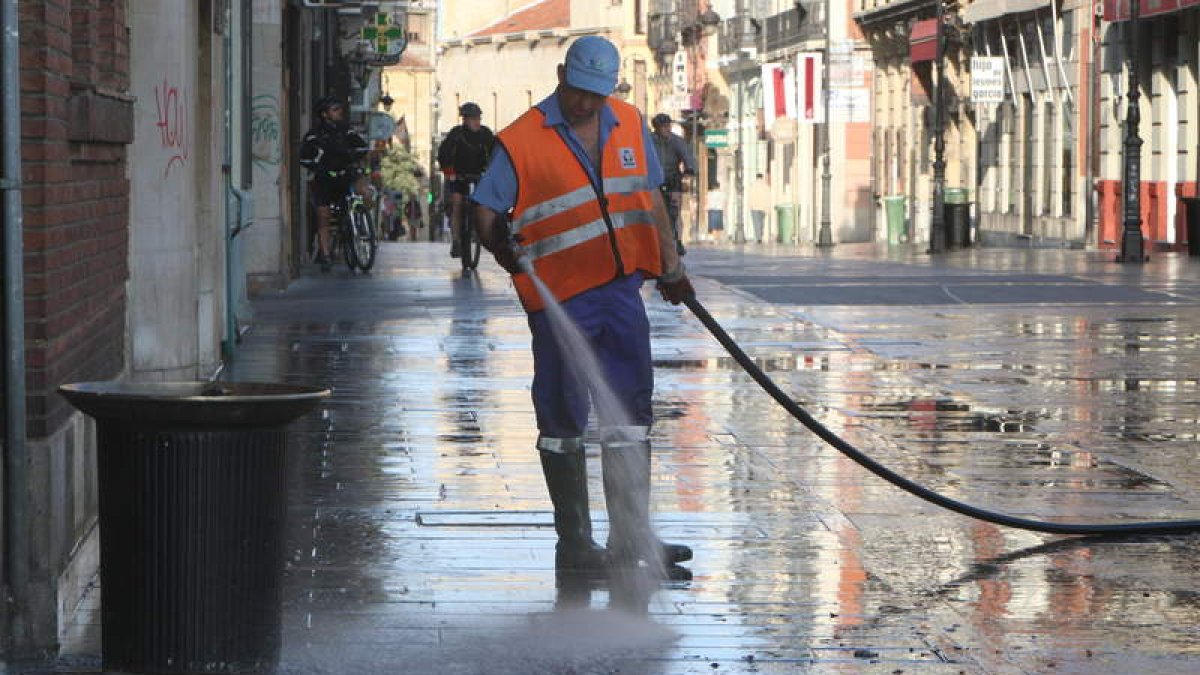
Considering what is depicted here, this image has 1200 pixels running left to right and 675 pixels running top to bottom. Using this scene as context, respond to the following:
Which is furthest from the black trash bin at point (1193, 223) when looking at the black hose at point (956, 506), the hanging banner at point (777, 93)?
the hanging banner at point (777, 93)

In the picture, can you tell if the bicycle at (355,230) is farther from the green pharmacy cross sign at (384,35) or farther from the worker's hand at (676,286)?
the worker's hand at (676,286)

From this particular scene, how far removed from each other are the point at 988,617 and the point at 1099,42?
128ft

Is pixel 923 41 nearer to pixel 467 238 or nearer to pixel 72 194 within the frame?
pixel 467 238

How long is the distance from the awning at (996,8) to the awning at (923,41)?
7.86 feet

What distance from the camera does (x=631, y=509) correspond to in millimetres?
8609

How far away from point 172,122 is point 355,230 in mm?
15116

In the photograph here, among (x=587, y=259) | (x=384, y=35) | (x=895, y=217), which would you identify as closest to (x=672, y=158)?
(x=384, y=35)

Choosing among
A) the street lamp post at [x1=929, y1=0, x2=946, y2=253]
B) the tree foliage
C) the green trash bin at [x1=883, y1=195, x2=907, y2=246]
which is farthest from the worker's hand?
the tree foliage

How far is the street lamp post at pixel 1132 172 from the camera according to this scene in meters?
35.2

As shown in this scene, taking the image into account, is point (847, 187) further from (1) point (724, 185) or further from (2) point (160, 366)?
(2) point (160, 366)

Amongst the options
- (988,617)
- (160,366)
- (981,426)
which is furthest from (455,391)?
(988,617)

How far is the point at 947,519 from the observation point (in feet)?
32.2

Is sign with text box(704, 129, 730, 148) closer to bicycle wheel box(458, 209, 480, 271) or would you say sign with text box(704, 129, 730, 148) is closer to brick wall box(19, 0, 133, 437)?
bicycle wheel box(458, 209, 480, 271)

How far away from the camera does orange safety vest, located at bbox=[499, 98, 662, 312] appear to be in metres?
8.59
